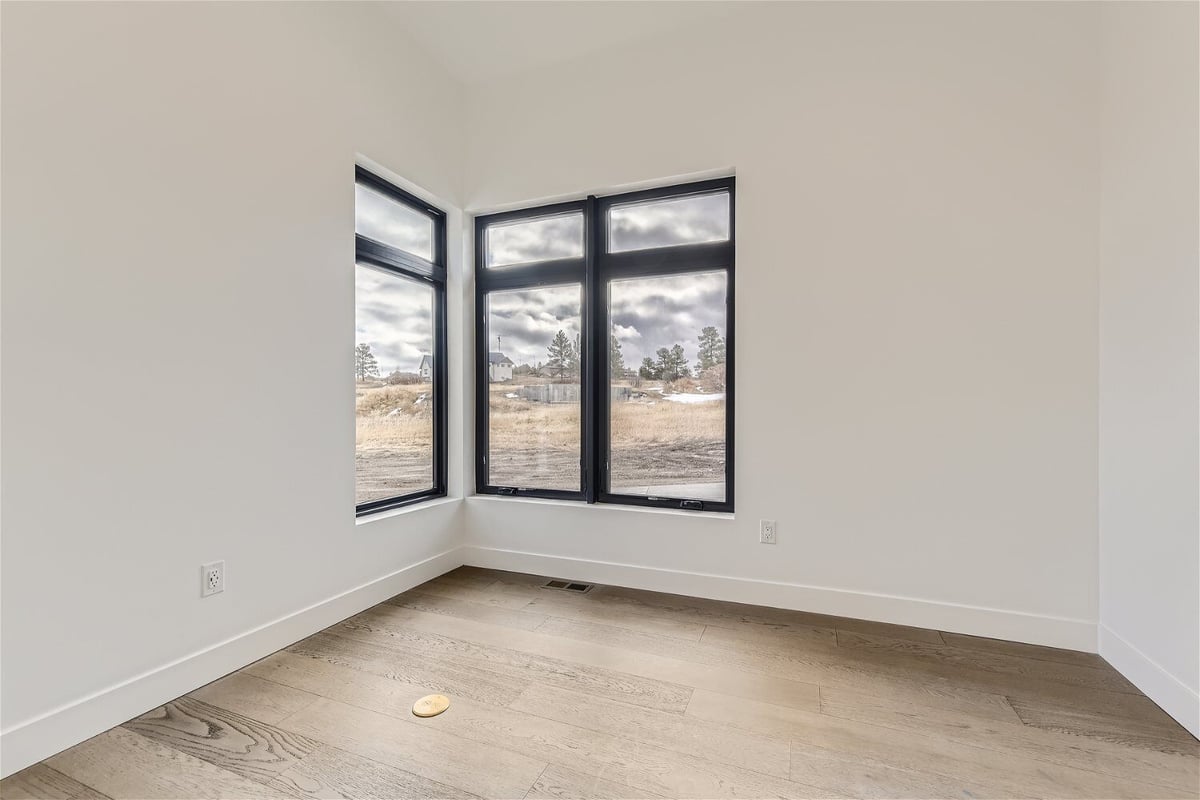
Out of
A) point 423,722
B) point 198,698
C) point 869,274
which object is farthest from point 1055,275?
point 198,698

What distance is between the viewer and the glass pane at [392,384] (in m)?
2.92

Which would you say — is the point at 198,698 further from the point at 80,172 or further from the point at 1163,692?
the point at 1163,692

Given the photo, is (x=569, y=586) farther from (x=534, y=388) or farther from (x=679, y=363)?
(x=679, y=363)

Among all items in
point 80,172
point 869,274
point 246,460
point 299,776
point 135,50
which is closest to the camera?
point 299,776

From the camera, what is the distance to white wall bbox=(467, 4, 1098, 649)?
7.78 feet

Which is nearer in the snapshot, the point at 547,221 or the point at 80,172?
the point at 80,172

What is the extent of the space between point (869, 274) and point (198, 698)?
10.7 ft

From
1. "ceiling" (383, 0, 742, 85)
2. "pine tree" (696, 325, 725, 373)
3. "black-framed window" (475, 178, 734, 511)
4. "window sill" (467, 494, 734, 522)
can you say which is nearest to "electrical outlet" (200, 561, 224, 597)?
"window sill" (467, 494, 734, 522)

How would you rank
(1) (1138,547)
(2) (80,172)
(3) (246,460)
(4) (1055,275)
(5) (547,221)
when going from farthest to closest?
(5) (547,221), (4) (1055,275), (3) (246,460), (1) (1138,547), (2) (80,172)

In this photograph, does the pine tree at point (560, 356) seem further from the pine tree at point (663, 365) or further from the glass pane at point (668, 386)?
the pine tree at point (663, 365)

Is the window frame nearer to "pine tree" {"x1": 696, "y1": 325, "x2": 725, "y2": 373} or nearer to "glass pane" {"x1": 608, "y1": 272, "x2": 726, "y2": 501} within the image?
"glass pane" {"x1": 608, "y1": 272, "x2": 726, "y2": 501}

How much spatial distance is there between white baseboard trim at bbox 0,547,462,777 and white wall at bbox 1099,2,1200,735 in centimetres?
327

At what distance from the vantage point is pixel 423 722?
6.02 feet

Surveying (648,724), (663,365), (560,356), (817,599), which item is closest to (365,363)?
(560,356)
